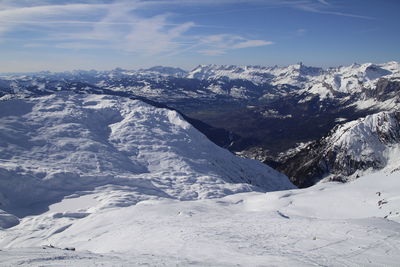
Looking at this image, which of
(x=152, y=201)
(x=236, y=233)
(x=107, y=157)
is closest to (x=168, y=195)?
(x=152, y=201)

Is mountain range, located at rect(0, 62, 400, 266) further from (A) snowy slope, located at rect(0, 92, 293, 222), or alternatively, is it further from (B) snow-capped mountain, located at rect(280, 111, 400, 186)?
(B) snow-capped mountain, located at rect(280, 111, 400, 186)

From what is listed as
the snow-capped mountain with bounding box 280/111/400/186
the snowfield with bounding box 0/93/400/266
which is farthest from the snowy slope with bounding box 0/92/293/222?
the snow-capped mountain with bounding box 280/111/400/186

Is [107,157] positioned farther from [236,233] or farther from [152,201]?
[236,233]

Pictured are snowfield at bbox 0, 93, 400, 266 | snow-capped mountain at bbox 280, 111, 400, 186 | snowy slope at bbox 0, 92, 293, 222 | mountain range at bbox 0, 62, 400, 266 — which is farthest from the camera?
snow-capped mountain at bbox 280, 111, 400, 186

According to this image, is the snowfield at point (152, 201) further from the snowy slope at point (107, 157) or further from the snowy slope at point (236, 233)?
the snowy slope at point (107, 157)

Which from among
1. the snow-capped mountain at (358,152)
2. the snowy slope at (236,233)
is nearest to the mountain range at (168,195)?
the snowy slope at (236,233)

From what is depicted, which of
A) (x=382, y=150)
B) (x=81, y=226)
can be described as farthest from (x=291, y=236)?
(x=382, y=150)
